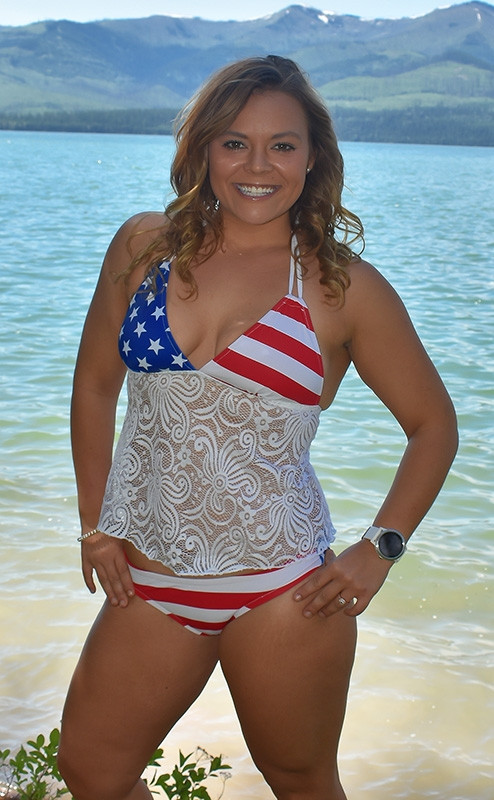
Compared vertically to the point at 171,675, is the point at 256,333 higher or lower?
higher

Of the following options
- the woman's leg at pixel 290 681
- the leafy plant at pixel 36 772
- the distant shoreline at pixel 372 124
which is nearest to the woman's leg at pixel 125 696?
the woman's leg at pixel 290 681

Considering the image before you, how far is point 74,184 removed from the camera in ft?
134

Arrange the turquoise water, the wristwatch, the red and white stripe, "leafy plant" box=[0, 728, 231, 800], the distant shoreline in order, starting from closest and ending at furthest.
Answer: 1. the red and white stripe
2. the wristwatch
3. "leafy plant" box=[0, 728, 231, 800]
4. the turquoise water
5. the distant shoreline

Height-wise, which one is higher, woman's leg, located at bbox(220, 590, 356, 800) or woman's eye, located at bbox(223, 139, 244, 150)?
woman's eye, located at bbox(223, 139, 244, 150)

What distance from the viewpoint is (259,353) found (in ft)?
6.40

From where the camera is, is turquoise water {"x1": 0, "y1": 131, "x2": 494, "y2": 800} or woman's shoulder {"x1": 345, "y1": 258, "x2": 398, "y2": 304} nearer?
woman's shoulder {"x1": 345, "y1": 258, "x2": 398, "y2": 304}

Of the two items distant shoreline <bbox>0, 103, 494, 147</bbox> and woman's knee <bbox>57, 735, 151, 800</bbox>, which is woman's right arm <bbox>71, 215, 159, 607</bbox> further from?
distant shoreline <bbox>0, 103, 494, 147</bbox>

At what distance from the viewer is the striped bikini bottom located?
6.44 feet

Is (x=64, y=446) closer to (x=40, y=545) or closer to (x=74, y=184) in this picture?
(x=40, y=545)

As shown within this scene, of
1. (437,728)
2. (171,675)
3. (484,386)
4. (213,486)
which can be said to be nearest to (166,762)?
(437,728)

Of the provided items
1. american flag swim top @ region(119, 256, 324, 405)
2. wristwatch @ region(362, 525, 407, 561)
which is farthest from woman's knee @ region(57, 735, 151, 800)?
american flag swim top @ region(119, 256, 324, 405)

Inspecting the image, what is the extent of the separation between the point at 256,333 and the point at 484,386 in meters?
7.22

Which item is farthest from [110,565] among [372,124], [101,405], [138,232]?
[372,124]

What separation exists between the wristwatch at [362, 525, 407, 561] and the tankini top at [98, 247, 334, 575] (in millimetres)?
133
